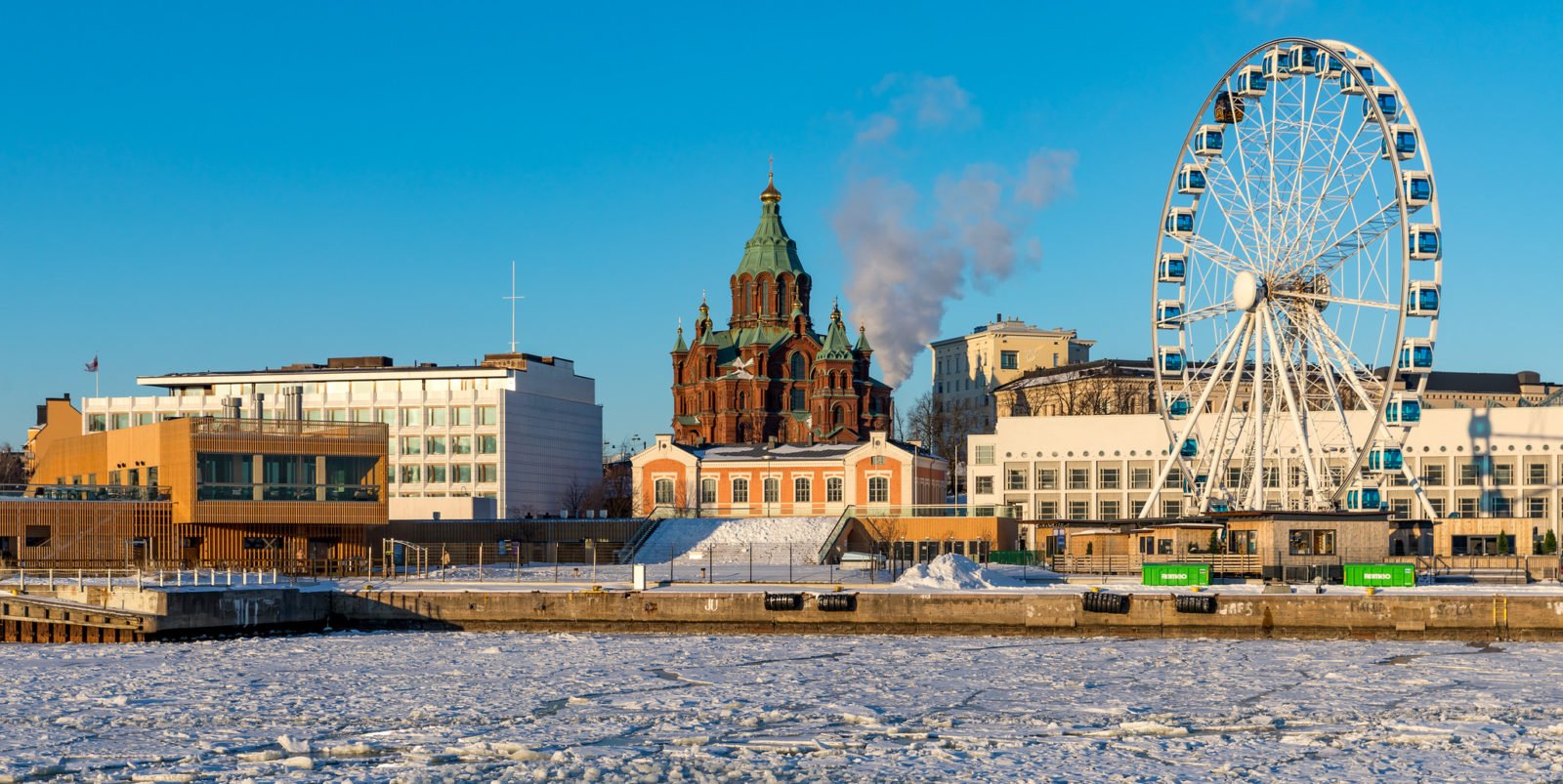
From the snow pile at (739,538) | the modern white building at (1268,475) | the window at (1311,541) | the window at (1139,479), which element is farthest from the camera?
the window at (1139,479)

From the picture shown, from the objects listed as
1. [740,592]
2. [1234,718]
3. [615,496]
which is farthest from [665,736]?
[615,496]

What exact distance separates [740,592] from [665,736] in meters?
26.3

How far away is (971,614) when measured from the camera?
6075 cm

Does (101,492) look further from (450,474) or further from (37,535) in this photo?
(450,474)

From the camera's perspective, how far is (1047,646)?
55.5 metres

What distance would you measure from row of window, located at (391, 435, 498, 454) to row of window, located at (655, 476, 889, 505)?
1430cm

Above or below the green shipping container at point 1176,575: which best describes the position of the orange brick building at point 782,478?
above

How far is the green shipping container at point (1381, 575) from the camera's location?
6606 cm

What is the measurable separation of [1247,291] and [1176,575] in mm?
19622

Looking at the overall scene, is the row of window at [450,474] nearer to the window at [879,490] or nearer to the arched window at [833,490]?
the arched window at [833,490]

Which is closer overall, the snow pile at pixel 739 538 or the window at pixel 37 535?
the window at pixel 37 535

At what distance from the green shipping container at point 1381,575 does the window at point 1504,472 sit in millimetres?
43102

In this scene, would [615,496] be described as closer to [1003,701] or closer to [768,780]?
[1003,701]

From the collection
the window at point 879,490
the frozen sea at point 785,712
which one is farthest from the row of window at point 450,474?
the frozen sea at point 785,712
